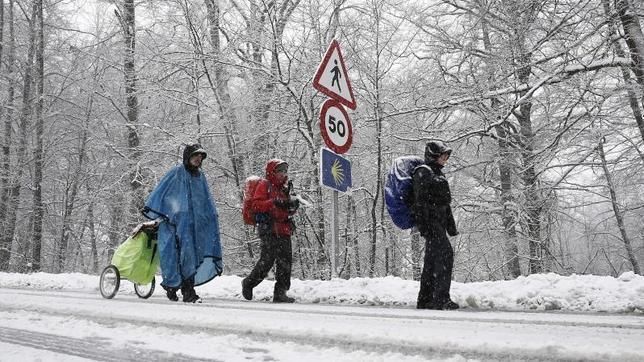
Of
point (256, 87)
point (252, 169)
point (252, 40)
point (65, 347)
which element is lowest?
point (65, 347)

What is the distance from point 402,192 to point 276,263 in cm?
174

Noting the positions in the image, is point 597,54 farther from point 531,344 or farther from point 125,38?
point 125,38

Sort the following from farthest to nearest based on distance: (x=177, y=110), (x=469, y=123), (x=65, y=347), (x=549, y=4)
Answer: (x=177, y=110) → (x=469, y=123) → (x=549, y=4) → (x=65, y=347)

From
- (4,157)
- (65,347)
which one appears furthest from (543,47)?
(4,157)

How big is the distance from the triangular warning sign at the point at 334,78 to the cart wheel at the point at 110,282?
10.7 ft

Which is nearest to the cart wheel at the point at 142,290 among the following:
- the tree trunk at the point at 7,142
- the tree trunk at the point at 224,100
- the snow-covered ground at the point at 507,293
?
the snow-covered ground at the point at 507,293

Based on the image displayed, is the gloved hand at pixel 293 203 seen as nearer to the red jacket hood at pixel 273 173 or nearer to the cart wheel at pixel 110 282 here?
the red jacket hood at pixel 273 173

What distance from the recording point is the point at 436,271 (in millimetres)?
5191

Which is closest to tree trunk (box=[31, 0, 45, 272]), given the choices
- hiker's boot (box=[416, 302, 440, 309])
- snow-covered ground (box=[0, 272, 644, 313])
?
snow-covered ground (box=[0, 272, 644, 313])

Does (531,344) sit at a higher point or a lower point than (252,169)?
lower

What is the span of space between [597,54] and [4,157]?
20359mm

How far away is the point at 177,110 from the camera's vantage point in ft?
51.8

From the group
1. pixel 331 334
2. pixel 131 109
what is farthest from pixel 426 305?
pixel 131 109

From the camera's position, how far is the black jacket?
533 cm
